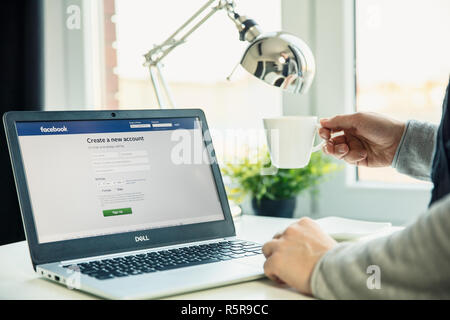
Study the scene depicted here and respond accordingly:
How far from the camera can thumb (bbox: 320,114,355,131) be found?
3.78 ft

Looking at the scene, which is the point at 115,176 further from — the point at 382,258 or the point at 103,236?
the point at 382,258

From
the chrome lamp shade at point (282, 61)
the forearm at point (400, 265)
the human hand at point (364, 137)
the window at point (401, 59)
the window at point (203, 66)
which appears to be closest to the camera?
the forearm at point (400, 265)

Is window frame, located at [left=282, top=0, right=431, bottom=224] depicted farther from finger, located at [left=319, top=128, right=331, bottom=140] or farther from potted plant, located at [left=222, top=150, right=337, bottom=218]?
finger, located at [left=319, top=128, right=331, bottom=140]

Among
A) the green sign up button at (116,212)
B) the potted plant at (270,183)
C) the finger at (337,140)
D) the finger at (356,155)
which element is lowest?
the potted plant at (270,183)

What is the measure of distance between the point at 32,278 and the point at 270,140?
1.69ft

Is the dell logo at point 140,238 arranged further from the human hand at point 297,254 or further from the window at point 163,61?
the window at point 163,61

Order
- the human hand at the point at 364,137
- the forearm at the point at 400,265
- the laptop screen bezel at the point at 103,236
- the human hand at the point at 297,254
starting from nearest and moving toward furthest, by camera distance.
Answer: the forearm at the point at 400,265 < the human hand at the point at 297,254 < the laptop screen bezel at the point at 103,236 < the human hand at the point at 364,137

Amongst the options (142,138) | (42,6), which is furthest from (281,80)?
(42,6)

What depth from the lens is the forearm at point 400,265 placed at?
0.58 metres

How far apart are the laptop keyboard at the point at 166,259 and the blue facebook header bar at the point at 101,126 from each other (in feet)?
0.83

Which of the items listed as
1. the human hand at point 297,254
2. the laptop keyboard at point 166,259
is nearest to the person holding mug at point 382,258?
the human hand at point 297,254

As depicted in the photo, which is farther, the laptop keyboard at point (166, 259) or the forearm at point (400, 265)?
the laptop keyboard at point (166, 259)

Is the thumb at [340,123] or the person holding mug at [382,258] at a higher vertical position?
the thumb at [340,123]

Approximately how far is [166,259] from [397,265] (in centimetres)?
37
